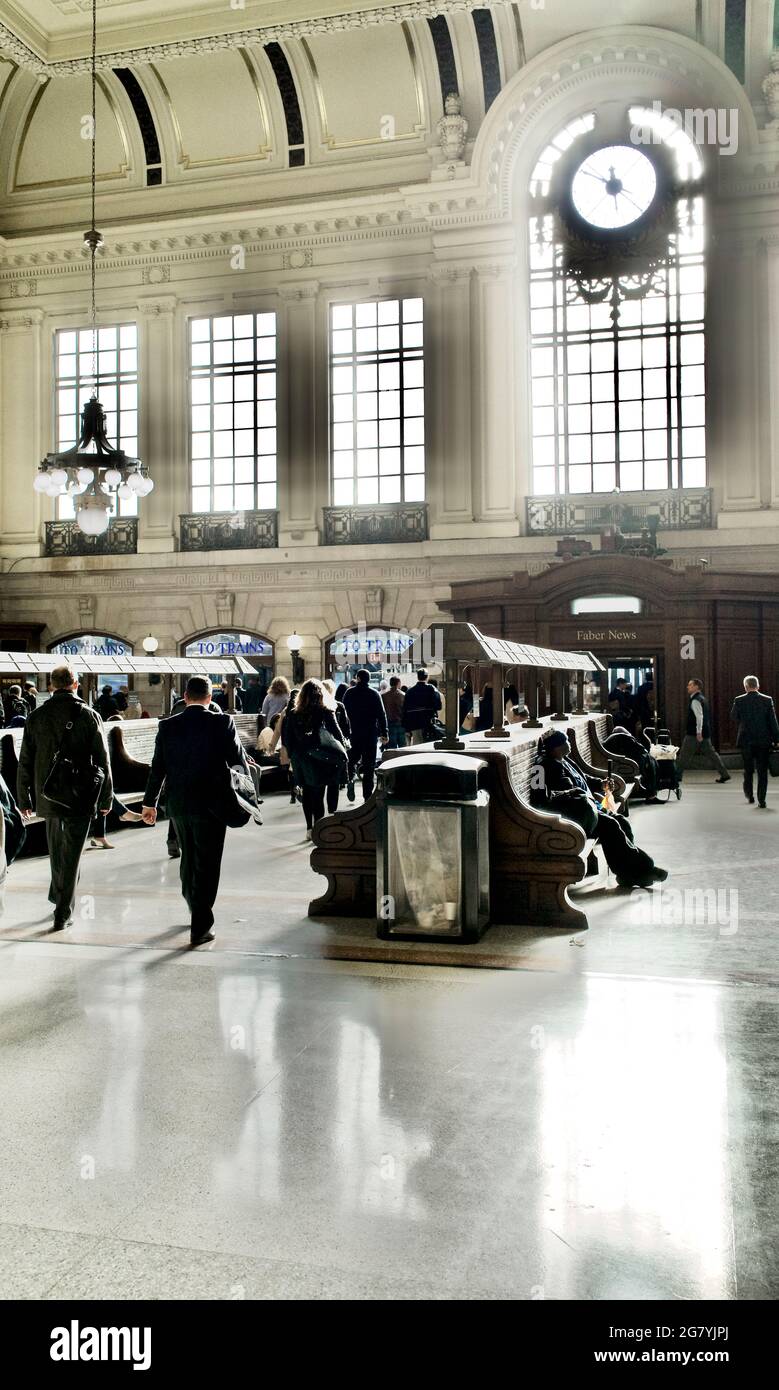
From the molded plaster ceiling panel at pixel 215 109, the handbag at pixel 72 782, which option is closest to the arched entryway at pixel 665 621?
the molded plaster ceiling panel at pixel 215 109

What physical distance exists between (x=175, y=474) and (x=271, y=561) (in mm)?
3142

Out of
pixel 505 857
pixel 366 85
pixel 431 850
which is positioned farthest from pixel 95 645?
pixel 431 850

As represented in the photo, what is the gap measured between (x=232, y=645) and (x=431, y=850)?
1667 centimetres

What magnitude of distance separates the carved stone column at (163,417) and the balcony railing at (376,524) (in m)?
3.46

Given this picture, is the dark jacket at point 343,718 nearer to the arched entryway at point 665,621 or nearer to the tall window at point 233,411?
the arched entryway at point 665,621

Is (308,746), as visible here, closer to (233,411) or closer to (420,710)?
(420,710)

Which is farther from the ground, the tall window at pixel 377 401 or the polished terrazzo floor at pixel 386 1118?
the tall window at pixel 377 401

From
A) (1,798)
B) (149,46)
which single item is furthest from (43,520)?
(1,798)

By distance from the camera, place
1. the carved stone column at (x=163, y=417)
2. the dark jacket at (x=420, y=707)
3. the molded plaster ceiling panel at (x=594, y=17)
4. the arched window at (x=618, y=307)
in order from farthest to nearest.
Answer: the carved stone column at (x=163, y=417), the arched window at (x=618, y=307), the molded plaster ceiling panel at (x=594, y=17), the dark jacket at (x=420, y=707)

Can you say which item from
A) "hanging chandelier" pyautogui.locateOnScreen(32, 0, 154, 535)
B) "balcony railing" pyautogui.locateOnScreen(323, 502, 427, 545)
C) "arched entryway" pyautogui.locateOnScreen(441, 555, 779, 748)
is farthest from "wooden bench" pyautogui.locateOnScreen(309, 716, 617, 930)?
"balcony railing" pyautogui.locateOnScreen(323, 502, 427, 545)

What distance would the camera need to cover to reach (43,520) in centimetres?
2319

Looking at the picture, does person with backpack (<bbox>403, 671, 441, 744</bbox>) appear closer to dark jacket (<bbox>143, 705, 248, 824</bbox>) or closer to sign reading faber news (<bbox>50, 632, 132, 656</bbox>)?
dark jacket (<bbox>143, 705, 248, 824</bbox>)

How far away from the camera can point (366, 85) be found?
20906mm

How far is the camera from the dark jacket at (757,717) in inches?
485
